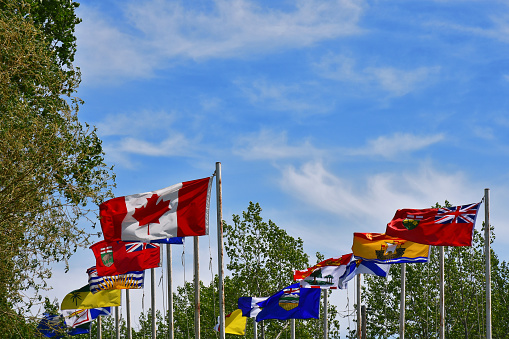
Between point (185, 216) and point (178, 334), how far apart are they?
180 ft

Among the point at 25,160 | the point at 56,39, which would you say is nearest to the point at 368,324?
the point at 56,39

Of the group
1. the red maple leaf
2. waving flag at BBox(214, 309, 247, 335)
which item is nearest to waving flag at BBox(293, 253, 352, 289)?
waving flag at BBox(214, 309, 247, 335)

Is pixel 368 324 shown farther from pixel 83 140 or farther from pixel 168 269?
pixel 83 140

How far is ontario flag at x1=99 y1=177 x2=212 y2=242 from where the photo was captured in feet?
66.1

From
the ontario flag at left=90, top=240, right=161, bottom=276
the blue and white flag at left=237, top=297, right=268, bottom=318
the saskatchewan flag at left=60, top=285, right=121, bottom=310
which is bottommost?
the blue and white flag at left=237, top=297, right=268, bottom=318

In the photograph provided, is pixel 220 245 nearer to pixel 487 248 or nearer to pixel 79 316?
pixel 487 248

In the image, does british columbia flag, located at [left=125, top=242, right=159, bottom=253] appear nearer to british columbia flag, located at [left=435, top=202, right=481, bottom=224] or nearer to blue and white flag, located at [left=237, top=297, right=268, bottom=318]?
blue and white flag, located at [left=237, top=297, right=268, bottom=318]

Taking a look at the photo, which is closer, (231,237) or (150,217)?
(150,217)

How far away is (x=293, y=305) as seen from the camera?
36.6 meters

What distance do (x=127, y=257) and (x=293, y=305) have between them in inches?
384

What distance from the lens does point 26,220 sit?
69.5 feet

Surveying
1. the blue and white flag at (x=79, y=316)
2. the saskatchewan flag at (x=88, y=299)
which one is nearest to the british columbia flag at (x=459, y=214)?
the saskatchewan flag at (x=88, y=299)

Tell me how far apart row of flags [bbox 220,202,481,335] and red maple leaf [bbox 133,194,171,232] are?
1053cm

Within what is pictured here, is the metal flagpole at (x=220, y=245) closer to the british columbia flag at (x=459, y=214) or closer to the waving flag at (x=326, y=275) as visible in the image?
the british columbia flag at (x=459, y=214)
